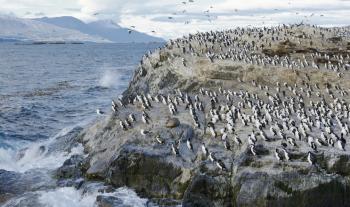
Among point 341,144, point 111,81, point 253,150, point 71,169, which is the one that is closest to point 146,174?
point 253,150

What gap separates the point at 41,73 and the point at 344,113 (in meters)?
72.0

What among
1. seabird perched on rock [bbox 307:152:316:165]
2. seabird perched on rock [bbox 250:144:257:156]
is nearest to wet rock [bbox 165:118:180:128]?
seabird perched on rock [bbox 250:144:257:156]

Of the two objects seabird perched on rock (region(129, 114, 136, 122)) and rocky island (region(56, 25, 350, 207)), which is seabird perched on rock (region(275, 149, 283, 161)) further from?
seabird perched on rock (region(129, 114, 136, 122))

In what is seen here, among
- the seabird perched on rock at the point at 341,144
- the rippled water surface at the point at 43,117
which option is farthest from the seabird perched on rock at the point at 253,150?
the rippled water surface at the point at 43,117

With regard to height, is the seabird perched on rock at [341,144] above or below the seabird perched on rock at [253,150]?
above

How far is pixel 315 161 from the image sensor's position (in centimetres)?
2347

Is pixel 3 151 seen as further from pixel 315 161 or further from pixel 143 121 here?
pixel 315 161

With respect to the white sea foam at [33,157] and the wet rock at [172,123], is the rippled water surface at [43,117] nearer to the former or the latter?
the white sea foam at [33,157]

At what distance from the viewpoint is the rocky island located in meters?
23.2

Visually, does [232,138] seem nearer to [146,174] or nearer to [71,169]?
[146,174]

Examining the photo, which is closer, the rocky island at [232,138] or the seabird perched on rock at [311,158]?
the rocky island at [232,138]

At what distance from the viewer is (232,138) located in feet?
89.3

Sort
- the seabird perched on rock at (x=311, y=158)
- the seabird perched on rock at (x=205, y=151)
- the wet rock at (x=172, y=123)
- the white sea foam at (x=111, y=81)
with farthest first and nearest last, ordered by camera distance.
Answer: the white sea foam at (x=111, y=81) < the wet rock at (x=172, y=123) < the seabird perched on rock at (x=205, y=151) < the seabird perched on rock at (x=311, y=158)

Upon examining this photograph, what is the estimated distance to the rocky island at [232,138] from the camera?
76.0 ft
